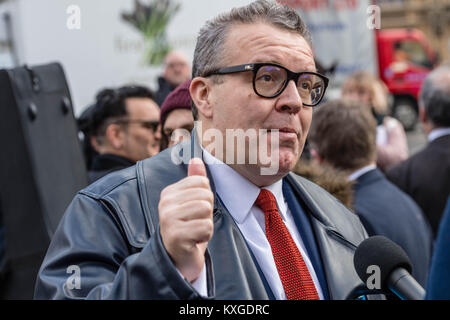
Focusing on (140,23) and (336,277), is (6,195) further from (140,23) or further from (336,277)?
(140,23)

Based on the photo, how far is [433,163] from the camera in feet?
12.0

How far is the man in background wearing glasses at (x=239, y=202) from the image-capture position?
56.9 inches

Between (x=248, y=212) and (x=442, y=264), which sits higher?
(x=442, y=264)

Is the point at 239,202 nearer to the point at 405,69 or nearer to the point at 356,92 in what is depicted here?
the point at 356,92

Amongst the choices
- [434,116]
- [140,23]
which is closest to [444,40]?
[140,23]

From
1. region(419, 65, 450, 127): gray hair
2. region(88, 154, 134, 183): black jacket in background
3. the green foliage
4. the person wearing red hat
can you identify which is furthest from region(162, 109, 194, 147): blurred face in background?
the green foliage

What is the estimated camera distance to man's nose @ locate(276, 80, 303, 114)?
165cm

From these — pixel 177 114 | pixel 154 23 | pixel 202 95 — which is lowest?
pixel 177 114

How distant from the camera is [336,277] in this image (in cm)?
166

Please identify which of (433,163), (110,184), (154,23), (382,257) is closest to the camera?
(382,257)

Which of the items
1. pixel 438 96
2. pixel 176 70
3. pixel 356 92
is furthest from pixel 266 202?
pixel 356 92

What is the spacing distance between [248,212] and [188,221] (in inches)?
17.9
